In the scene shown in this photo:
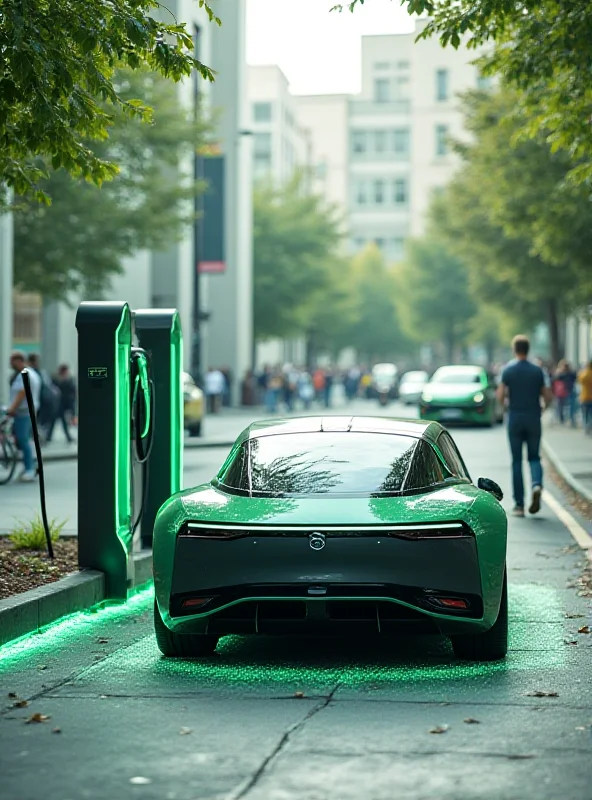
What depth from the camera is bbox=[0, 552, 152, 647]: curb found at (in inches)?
323

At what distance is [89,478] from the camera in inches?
387

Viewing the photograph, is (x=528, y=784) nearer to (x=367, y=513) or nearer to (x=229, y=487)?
(x=367, y=513)

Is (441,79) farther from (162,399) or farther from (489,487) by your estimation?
(489,487)

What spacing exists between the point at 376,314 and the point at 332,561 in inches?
3745

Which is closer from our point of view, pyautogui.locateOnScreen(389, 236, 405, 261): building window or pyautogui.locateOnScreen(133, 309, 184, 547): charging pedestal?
pyautogui.locateOnScreen(133, 309, 184, 547): charging pedestal

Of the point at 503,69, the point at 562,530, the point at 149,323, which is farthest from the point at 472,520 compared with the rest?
the point at 503,69

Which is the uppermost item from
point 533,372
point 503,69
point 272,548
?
point 503,69

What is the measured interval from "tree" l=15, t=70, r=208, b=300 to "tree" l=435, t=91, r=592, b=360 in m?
7.17

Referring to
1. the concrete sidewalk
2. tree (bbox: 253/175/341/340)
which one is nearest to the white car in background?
tree (bbox: 253/175/341/340)

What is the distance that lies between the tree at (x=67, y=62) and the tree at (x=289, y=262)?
51021 millimetres

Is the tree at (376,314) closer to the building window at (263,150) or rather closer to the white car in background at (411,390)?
the building window at (263,150)

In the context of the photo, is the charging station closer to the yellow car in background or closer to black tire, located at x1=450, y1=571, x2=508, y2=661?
black tire, located at x1=450, y1=571, x2=508, y2=661

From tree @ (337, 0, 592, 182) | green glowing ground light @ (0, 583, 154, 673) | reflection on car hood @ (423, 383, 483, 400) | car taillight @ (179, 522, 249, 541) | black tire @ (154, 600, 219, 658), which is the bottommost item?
green glowing ground light @ (0, 583, 154, 673)

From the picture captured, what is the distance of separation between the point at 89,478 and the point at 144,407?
48.0 inches
